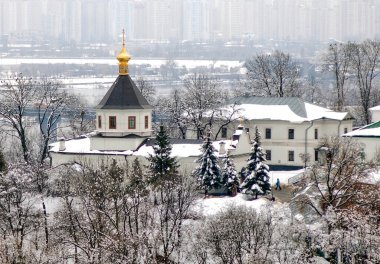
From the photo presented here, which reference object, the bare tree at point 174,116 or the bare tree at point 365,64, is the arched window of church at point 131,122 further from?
the bare tree at point 365,64

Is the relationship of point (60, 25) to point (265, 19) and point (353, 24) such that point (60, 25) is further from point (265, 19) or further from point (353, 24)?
point (353, 24)

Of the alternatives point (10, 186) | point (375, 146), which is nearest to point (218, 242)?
point (10, 186)

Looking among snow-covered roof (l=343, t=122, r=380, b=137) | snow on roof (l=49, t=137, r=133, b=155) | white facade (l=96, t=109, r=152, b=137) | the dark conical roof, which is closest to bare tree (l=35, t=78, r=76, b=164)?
snow on roof (l=49, t=137, r=133, b=155)

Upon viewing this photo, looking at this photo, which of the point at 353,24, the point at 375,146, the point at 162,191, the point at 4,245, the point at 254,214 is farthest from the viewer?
the point at 353,24

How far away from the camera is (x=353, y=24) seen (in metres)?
158

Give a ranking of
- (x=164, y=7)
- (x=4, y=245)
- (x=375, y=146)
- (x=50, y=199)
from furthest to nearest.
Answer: (x=164, y=7), (x=375, y=146), (x=50, y=199), (x=4, y=245)

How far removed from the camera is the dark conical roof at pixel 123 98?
27.3 metres

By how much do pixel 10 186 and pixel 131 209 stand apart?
10.1ft

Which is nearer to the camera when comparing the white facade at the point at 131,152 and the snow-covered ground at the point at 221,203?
the snow-covered ground at the point at 221,203

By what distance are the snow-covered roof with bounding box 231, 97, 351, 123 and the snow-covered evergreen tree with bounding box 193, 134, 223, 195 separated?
540 centimetres

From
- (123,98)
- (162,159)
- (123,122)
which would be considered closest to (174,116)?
(123,98)

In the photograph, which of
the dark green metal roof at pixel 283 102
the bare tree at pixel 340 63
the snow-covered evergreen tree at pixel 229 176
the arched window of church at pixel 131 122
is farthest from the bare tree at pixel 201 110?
the bare tree at pixel 340 63

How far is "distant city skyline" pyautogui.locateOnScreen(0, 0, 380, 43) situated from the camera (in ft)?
595

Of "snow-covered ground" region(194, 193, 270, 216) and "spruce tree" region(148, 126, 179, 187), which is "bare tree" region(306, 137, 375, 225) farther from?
"spruce tree" region(148, 126, 179, 187)
